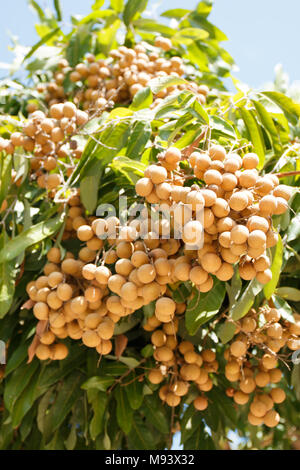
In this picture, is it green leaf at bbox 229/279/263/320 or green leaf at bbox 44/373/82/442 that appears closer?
green leaf at bbox 229/279/263/320

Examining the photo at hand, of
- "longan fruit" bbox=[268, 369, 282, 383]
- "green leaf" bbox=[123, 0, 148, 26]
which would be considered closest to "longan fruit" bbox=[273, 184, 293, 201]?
"longan fruit" bbox=[268, 369, 282, 383]

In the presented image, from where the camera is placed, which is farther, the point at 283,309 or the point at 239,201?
the point at 283,309

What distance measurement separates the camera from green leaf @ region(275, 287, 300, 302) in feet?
3.39

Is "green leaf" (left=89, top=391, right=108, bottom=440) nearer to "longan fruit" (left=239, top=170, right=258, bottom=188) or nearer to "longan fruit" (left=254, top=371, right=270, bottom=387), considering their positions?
"longan fruit" (left=254, top=371, right=270, bottom=387)

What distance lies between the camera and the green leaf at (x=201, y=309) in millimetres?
883

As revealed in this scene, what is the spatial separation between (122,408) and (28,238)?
47cm

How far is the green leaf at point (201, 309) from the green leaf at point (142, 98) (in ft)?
1.46

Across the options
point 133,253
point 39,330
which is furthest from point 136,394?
point 133,253

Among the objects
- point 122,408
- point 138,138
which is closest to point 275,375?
point 122,408

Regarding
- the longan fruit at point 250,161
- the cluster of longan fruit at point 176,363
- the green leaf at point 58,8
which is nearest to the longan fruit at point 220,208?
the longan fruit at point 250,161

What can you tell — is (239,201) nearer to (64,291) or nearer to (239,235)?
(239,235)

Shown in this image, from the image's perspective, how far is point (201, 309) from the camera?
0.89m

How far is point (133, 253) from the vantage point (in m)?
0.84

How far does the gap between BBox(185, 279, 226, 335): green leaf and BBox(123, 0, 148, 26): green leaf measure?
99 centimetres
